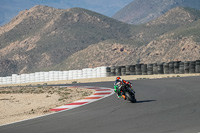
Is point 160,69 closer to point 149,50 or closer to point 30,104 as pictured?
point 30,104

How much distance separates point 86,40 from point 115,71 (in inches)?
3201

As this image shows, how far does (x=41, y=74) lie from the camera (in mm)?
44906

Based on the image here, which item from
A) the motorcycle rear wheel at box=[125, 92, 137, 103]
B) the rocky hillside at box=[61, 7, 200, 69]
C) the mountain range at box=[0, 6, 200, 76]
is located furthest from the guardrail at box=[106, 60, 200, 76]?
the mountain range at box=[0, 6, 200, 76]

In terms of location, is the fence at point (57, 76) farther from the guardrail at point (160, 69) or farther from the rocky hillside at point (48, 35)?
the rocky hillside at point (48, 35)

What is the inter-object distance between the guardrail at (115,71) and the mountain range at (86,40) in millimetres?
38908

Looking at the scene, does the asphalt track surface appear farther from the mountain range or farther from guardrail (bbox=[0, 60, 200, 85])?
the mountain range

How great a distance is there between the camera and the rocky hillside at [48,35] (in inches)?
4385

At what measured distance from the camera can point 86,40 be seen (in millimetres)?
118812

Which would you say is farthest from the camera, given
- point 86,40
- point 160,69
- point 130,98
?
point 86,40

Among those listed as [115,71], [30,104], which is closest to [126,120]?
[30,104]

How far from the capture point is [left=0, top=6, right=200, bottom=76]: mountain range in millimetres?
87688

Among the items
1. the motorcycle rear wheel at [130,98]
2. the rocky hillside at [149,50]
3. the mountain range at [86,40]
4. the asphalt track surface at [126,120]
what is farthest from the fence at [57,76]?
the mountain range at [86,40]

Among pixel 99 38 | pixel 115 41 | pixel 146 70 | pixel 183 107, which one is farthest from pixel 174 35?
pixel 183 107

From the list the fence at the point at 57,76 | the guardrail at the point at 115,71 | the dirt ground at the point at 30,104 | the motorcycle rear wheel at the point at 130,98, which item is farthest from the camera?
the fence at the point at 57,76
